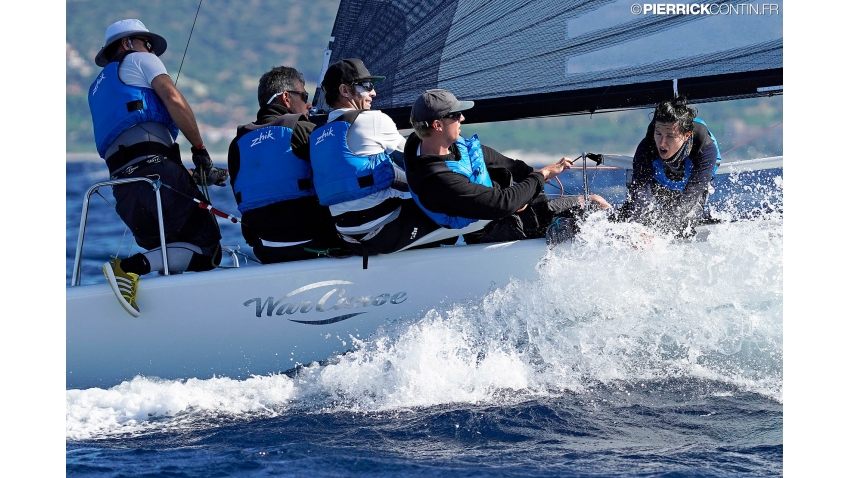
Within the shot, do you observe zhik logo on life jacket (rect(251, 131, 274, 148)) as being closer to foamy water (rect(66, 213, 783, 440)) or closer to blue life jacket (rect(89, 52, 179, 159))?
blue life jacket (rect(89, 52, 179, 159))

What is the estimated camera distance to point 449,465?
217cm

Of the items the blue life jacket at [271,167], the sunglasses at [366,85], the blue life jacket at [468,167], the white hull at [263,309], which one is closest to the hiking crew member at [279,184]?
the blue life jacket at [271,167]

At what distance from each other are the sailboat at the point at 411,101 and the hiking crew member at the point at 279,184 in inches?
3.9

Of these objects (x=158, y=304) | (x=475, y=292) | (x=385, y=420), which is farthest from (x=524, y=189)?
(x=158, y=304)

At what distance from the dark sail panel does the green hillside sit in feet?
34.6

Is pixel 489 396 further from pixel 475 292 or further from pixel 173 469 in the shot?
pixel 173 469

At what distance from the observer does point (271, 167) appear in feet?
9.64

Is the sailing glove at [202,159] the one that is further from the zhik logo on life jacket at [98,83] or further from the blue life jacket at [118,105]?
the zhik logo on life jacket at [98,83]

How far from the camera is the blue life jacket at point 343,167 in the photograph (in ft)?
9.25

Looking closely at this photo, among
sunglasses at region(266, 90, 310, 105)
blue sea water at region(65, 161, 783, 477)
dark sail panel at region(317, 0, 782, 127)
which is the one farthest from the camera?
dark sail panel at region(317, 0, 782, 127)

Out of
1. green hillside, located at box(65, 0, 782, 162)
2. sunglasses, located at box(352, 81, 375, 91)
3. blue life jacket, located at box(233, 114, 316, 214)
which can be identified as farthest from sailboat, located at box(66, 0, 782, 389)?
green hillside, located at box(65, 0, 782, 162)

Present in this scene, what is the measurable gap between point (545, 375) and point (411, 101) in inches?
59.2

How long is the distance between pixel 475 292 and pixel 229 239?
439cm

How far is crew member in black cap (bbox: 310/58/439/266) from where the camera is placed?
2.83 metres
